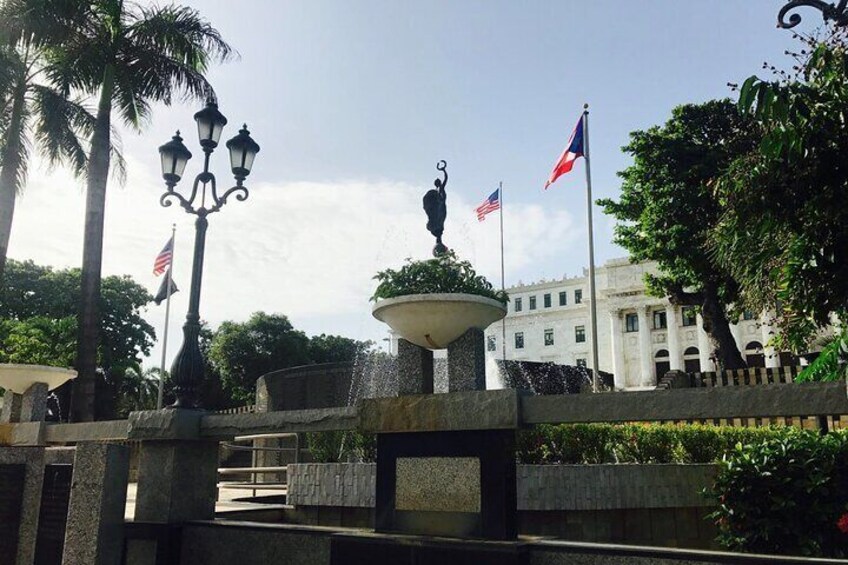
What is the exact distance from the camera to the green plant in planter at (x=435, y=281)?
17.0 ft

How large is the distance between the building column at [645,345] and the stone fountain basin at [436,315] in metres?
62.3

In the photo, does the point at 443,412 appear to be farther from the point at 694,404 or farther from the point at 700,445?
the point at 700,445

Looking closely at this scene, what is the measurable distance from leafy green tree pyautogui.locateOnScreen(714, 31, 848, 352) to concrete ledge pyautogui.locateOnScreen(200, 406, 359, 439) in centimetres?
351

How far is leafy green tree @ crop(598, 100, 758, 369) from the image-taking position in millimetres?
27266

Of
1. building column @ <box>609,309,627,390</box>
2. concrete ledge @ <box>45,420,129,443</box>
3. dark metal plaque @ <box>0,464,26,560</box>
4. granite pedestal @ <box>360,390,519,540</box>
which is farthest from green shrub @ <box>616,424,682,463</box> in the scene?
building column @ <box>609,309,627,390</box>

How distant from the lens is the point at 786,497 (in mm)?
5156

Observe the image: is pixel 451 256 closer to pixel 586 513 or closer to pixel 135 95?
pixel 586 513

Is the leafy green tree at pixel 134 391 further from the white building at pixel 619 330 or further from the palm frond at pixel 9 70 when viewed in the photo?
the white building at pixel 619 330

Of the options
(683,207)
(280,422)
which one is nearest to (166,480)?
(280,422)

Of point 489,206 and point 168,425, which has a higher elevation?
point 489,206

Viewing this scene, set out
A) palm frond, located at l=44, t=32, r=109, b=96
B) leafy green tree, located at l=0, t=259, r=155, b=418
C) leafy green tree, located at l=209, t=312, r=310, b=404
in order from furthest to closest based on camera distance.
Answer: leafy green tree, located at l=209, t=312, r=310, b=404
leafy green tree, located at l=0, t=259, r=155, b=418
palm frond, located at l=44, t=32, r=109, b=96

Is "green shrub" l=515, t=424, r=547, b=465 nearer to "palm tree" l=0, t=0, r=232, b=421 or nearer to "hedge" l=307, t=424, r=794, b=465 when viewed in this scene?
"hedge" l=307, t=424, r=794, b=465

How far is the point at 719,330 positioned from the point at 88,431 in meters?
26.0

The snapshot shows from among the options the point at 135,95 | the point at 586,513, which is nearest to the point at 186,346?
the point at 586,513
